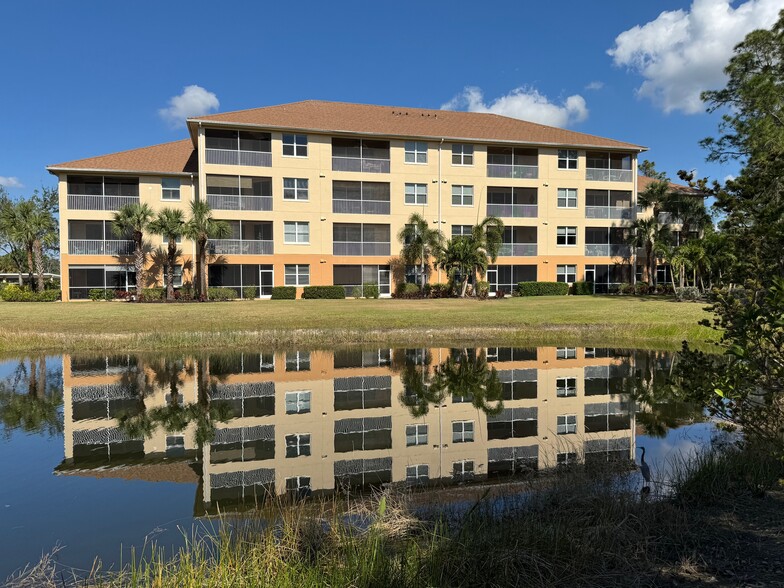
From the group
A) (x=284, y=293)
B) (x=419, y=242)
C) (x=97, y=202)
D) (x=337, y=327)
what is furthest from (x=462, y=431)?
(x=97, y=202)

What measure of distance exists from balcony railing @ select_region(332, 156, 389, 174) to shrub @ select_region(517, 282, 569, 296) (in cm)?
1517

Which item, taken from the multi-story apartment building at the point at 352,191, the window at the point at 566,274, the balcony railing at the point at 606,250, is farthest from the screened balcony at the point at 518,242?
the balcony railing at the point at 606,250

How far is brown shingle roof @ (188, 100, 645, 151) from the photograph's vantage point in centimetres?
4188

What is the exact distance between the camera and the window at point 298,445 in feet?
30.9

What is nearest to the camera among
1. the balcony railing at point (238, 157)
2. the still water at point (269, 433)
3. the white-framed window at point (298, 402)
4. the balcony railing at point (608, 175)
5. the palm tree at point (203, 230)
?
the still water at point (269, 433)

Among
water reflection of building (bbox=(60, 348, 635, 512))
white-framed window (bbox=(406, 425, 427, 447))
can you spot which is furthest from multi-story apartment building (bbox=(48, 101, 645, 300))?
white-framed window (bbox=(406, 425, 427, 447))

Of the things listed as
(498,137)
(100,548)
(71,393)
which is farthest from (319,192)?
(100,548)

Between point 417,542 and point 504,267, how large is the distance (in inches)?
1667

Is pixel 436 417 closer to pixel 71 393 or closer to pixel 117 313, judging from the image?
pixel 71 393

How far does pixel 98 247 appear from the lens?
40688mm

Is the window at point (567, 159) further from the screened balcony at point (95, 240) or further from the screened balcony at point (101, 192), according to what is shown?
the screened balcony at point (95, 240)

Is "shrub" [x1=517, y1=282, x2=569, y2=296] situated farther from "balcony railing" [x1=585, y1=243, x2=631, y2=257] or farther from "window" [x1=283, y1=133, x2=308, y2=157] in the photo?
"window" [x1=283, y1=133, x2=308, y2=157]

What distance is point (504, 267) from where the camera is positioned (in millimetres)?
46094

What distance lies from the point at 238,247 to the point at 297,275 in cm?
507
